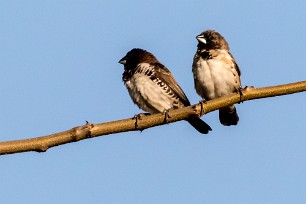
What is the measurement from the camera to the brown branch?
397 cm

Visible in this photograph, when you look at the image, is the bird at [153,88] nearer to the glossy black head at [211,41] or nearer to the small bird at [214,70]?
the small bird at [214,70]

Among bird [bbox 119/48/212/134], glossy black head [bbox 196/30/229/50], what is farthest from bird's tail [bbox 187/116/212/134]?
glossy black head [bbox 196/30/229/50]

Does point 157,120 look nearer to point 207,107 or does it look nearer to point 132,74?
point 207,107

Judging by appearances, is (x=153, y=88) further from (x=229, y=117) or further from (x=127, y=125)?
(x=127, y=125)

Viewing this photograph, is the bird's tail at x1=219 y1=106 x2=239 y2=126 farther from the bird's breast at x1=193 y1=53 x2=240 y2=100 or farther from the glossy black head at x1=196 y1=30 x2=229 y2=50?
the glossy black head at x1=196 y1=30 x2=229 y2=50

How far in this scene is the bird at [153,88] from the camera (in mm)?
8375

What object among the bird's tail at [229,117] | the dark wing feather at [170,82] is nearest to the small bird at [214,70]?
the bird's tail at [229,117]

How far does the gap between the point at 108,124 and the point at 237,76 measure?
14.6 feet

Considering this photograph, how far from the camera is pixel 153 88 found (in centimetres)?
845

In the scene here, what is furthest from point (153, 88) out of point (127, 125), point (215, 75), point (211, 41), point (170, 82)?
point (127, 125)

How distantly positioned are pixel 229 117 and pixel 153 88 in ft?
3.98

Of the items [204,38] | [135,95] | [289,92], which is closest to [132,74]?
[135,95]

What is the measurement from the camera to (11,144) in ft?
12.7

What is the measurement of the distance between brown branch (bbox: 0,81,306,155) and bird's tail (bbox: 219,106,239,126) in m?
3.72
